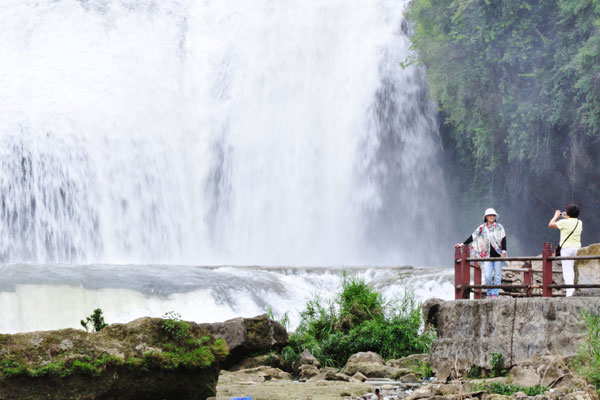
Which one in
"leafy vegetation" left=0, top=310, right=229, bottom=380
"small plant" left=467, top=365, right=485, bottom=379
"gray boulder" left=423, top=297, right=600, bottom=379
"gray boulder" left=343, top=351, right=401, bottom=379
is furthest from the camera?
"gray boulder" left=343, top=351, right=401, bottom=379

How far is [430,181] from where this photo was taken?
97.0 ft

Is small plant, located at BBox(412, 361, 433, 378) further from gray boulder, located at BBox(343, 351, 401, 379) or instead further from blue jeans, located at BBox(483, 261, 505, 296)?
blue jeans, located at BBox(483, 261, 505, 296)

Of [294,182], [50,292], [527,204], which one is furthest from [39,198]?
[527,204]

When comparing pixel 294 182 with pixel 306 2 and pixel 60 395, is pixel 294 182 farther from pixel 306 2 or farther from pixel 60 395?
pixel 60 395

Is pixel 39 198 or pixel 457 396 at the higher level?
pixel 39 198

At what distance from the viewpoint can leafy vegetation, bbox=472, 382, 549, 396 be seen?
296 inches

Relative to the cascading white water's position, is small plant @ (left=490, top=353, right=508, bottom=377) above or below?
below

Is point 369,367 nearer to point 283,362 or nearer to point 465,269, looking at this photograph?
point 283,362

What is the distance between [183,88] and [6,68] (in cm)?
718

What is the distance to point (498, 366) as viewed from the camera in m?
8.88

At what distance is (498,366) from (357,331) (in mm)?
3647

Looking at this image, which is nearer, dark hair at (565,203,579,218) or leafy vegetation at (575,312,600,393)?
leafy vegetation at (575,312,600,393)

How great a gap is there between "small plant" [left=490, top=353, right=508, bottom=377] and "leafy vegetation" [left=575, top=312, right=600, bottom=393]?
1142 millimetres

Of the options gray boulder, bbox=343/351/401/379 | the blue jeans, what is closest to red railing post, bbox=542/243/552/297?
the blue jeans
